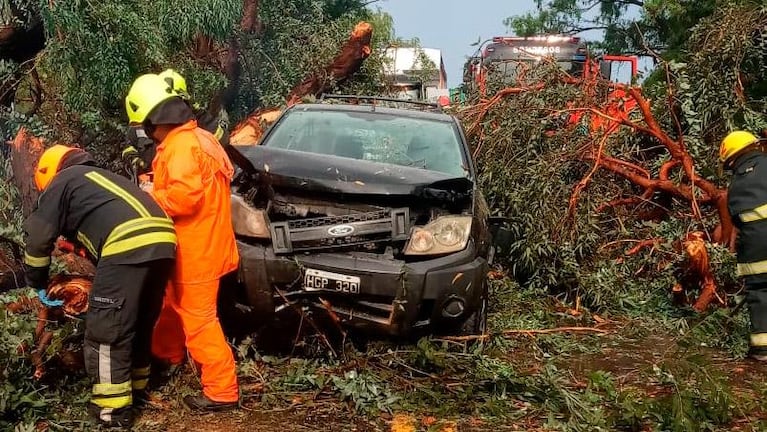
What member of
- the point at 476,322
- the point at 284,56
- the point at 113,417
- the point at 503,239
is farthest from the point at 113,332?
the point at 284,56

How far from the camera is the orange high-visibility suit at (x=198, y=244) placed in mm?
3451

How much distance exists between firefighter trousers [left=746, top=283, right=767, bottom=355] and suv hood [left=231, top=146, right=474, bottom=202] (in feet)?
7.38

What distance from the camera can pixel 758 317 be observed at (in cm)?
495

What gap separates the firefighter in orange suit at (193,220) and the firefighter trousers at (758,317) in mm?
3495

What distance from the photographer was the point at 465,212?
4.13m

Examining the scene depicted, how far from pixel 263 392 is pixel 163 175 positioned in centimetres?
121

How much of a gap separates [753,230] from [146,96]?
3969 mm

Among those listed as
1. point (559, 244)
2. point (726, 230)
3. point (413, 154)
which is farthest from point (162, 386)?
point (726, 230)

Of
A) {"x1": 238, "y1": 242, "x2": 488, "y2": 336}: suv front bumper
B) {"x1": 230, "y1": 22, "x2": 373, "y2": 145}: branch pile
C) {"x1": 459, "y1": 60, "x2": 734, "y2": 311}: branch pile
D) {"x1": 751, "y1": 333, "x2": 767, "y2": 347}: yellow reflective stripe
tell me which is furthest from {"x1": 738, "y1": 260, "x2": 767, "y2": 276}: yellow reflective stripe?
{"x1": 230, "y1": 22, "x2": 373, "y2": 145}: branch pile

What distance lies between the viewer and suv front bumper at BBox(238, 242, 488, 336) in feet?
12.2

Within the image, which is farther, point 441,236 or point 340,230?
point 441,236

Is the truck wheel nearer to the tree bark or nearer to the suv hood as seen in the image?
the suv hood

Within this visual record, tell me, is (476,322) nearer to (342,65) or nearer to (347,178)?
(347,178)

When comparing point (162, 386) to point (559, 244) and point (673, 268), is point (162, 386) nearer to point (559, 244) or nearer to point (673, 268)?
point (559, 244)
